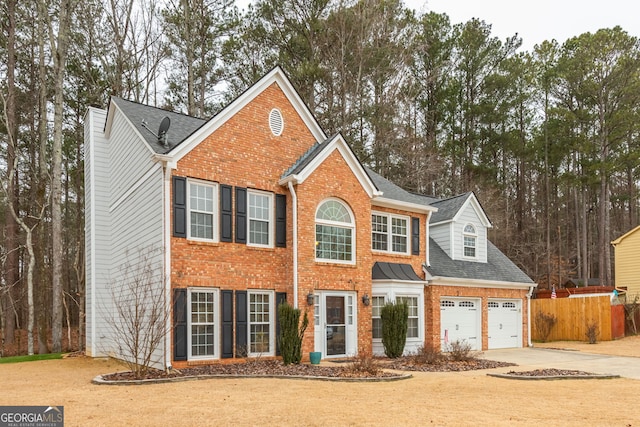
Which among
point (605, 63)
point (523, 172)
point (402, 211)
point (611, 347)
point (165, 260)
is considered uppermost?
point (605, 63)

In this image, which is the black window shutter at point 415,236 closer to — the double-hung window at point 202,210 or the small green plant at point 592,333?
the double-hung window at point 202,210

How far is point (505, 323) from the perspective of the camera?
2259cm

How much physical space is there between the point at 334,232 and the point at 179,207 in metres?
5.08

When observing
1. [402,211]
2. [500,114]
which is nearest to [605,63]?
[500,114]

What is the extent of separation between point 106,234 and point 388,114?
706 inches

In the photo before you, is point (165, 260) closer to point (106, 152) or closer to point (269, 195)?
point (269, 195)

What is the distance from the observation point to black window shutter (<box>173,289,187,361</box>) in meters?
14.0

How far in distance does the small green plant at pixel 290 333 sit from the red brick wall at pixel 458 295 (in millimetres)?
5196

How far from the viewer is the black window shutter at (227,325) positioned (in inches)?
582

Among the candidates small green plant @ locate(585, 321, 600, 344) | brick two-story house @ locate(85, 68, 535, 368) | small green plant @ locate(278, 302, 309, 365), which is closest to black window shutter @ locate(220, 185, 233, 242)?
brick two-story house @ locate(85, 68, 535, 368)

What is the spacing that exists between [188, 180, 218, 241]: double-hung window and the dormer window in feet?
37.2

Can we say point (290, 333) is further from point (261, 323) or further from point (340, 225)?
point (340, 225)

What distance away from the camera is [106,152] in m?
19.3

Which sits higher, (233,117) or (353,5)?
(353,5)
